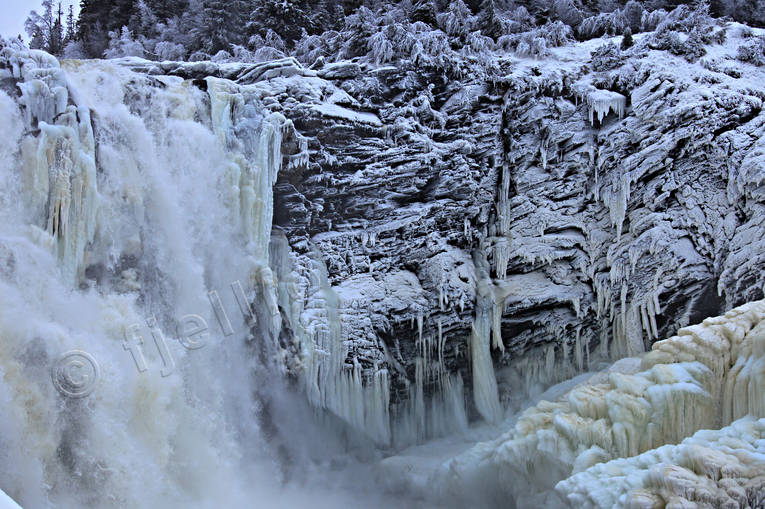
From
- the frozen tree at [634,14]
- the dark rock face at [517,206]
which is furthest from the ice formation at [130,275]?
the frozen tree at [634,14]

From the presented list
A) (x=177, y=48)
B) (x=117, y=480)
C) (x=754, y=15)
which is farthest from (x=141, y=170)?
(x=754, y=15)

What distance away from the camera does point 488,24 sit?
16.7 meters

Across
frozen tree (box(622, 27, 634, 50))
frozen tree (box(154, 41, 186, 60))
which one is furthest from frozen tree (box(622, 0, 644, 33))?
frozen tree (box(154, 41, 186, 60))

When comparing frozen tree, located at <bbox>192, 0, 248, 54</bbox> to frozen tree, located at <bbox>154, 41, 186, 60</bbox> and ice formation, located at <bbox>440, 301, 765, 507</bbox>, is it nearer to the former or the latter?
frozen tree, located at <bbox>154, 41, 186, 60</bbox>

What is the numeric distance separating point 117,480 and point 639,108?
515 inches

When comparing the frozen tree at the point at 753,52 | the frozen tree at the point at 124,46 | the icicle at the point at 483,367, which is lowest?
the icicle at the point at 483,367

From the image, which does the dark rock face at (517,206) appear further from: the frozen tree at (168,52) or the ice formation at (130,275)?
the frozen tree at (168,52)

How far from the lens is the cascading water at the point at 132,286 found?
855 cm

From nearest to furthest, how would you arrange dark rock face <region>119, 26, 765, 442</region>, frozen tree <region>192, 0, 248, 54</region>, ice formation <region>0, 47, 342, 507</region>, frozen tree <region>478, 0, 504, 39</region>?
ice formation <region>0, 47, 342, 507</region>
dark rock face <region>119, 26, 765, 442</region>
frozen tree <region>478, 0, 504, 39</region>
frozen tree <region>192, 0, 248, 54</region>

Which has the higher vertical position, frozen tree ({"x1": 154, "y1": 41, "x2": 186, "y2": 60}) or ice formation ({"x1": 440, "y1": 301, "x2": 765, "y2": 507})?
frozen tree ({"x1": 154, "y1": 41, "x2": 186, "y2": 60})

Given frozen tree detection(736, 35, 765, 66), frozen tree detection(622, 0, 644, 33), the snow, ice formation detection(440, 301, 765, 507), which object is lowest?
ice formation detection(440, 301, 765, 507)

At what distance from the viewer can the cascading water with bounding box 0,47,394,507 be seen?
855 cm

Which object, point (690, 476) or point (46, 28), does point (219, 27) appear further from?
point (690, 476)

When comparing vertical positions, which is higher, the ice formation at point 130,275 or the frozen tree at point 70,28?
the frozen tree at point 70,28
